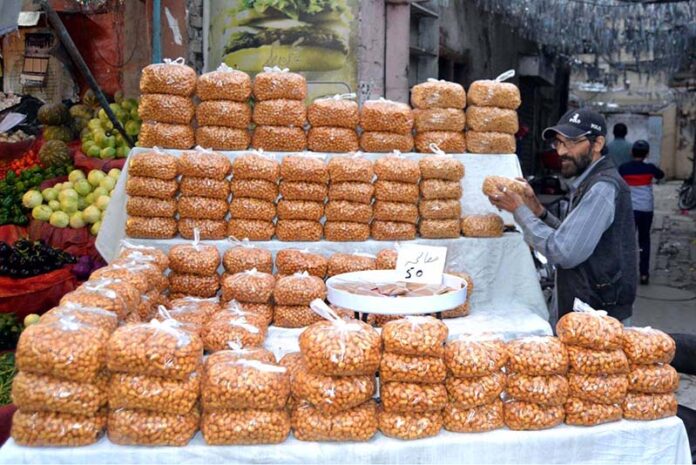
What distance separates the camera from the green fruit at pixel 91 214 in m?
5.20

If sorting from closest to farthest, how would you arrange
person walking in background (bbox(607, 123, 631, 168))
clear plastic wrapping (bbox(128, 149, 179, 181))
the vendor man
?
the vendor man → clear plastic wrapping (bbox(128, 149, 179, 181)) → person walking in background (bbox(607, 123, 631, 168))

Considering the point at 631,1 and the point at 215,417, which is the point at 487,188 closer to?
the point at 215,417

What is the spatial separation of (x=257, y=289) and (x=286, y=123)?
40.1 inches

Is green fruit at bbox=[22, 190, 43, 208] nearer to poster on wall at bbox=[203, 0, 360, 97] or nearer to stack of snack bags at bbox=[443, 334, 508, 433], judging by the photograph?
poster on wall at bbox=[203, 0, 360, 97]

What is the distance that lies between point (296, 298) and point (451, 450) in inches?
43.5

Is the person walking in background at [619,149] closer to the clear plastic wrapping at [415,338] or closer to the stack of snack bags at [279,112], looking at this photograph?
the stack of snack bags at [279,112]

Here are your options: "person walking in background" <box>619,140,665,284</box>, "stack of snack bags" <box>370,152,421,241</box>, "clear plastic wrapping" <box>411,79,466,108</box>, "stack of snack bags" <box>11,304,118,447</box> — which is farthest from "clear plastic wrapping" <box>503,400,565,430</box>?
"person walking in background" <box>619,140,665,284</box>

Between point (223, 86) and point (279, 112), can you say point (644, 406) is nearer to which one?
point (279, 112)

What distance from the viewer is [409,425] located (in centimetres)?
194

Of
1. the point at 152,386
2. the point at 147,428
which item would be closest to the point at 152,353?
the point at 152,386

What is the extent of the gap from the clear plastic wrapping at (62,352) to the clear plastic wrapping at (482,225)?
7.08 feet

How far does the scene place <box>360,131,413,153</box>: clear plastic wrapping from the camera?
348cm

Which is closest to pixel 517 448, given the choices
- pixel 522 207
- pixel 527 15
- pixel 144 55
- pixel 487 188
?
pixel 522 207

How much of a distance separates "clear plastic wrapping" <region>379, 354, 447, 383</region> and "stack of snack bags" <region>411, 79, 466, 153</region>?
1834 millimetres
